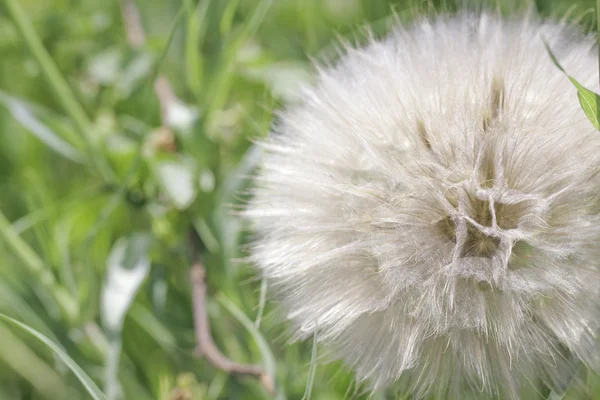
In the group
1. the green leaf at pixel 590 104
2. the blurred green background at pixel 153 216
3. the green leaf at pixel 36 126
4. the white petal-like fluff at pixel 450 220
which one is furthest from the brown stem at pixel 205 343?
the green leaf at pixel 590 104

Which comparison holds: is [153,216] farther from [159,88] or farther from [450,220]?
[450,220]

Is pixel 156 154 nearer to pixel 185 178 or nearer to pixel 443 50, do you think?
pixel 185 178

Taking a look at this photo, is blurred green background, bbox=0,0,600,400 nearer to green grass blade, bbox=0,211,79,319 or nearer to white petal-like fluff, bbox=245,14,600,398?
green grass blade, bbox=0,211,79,319

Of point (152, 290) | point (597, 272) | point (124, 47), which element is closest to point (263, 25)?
point (124, 47)

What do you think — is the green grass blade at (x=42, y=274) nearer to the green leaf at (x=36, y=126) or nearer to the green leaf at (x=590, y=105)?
the green leaf at (x=36, y=126)

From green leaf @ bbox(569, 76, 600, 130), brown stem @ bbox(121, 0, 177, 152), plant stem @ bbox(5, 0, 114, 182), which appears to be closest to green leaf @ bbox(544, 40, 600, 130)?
green leaf @ bbox(569, 76, 600, 130)
